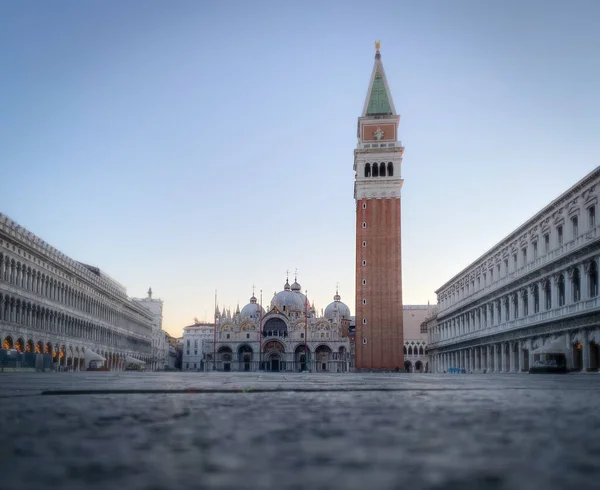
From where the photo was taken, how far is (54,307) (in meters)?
44.5

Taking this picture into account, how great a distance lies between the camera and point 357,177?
62688 millimetres

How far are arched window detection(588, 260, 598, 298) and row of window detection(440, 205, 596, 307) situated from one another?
1.89m

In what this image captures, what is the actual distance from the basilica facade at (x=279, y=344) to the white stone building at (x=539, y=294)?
95.7 feet

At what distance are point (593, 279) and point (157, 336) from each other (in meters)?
71.8

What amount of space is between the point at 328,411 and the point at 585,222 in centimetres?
3113

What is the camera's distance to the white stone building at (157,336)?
291ft

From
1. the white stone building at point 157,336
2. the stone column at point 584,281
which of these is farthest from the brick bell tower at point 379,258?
the white stone building at point 157,336

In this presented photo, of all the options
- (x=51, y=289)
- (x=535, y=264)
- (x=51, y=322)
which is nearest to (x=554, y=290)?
(x=535, y=264)

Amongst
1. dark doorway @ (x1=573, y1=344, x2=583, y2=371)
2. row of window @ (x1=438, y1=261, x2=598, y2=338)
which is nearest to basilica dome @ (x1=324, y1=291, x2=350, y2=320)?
row of window @ (x1=438, y1=261, x2=598, y2=338)

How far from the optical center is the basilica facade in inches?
3364

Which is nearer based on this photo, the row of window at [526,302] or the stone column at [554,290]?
the row of window at [526,302]

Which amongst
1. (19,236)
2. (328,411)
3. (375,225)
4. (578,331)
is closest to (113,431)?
(328,411)

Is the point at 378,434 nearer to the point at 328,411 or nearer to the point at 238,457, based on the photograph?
the point at 238,457

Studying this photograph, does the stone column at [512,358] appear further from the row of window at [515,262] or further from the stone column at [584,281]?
the stone column at [584,281]
